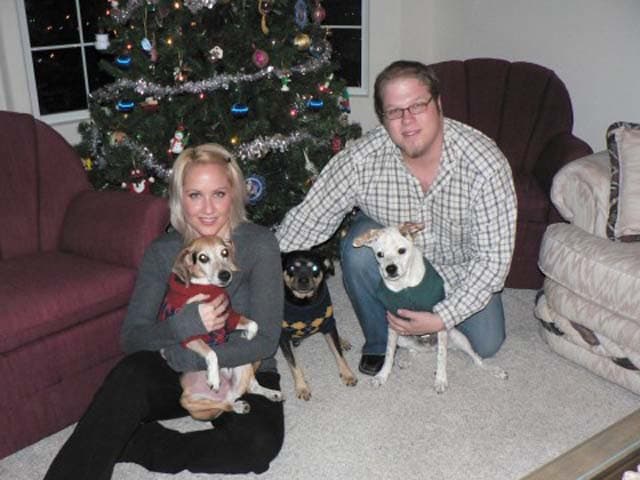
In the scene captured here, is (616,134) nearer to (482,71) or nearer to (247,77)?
(482,71)

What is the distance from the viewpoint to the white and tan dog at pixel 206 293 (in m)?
2.28

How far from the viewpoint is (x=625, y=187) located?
9.27ft

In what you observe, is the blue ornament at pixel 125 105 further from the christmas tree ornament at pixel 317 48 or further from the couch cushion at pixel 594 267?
the couch cushion at pixel 594 267

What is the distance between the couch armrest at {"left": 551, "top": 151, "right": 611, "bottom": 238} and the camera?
2896 mm

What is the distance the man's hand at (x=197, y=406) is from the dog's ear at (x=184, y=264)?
0.36m

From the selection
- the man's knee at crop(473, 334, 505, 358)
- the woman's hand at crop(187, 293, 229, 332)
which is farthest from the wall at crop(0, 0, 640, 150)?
the woman's hand at crop(187, 293, 229, 332)

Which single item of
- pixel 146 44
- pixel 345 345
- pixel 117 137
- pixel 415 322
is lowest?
pixel 345 345

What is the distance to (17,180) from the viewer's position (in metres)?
3.12

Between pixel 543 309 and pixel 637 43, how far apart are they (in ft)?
5.86

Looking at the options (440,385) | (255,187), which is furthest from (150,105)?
→ (440,385)

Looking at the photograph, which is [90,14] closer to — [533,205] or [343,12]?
[343,12]

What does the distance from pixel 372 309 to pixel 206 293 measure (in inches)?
37.5

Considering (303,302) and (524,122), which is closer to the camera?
(303,302)

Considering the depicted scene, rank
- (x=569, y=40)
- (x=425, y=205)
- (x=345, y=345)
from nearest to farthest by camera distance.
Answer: (x=425, y=205), (x=345, y=345), (x=569, y=40)
